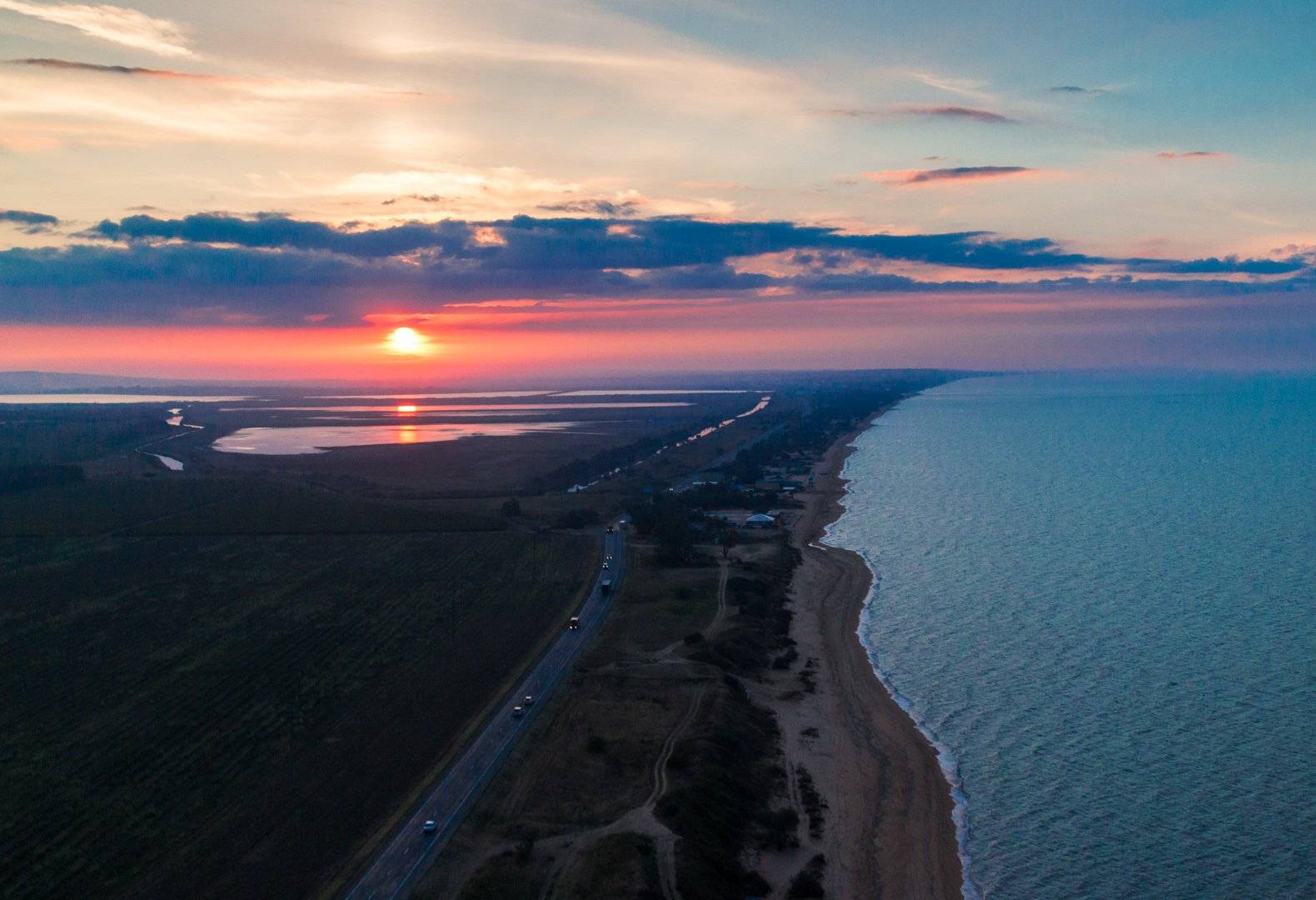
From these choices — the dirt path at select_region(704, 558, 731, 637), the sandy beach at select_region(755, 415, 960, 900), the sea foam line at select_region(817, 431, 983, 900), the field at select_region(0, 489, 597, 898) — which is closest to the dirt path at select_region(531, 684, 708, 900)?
the sandy beach at select_region(755, 415, 960, 900)

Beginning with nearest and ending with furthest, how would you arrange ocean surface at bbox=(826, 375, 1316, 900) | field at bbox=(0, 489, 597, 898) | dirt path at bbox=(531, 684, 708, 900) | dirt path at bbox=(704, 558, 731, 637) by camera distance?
1. dirt path at bbox=(531, 684, 708, 900)
2. field at bbox=(0, 489, 597, 898)
3. ocean surface at bbox=(826, 375, 1316, 900)
4. dirt path at bbox=(704, 558, 731, 637)

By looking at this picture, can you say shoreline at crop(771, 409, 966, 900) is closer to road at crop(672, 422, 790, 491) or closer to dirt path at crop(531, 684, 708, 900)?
dirt path at crop(531, 684, 708, 900)

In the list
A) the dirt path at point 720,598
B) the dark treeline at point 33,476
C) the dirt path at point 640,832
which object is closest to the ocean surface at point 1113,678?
the dirt path at point 720,598

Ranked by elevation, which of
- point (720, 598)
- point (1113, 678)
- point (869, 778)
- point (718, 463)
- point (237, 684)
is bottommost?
point (869, 778)

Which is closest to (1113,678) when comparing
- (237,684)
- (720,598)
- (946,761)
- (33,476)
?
(946,761)

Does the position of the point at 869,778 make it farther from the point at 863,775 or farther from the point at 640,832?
the point at 640,832

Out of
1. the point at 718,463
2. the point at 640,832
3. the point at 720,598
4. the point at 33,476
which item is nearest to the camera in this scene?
the point at 640,832

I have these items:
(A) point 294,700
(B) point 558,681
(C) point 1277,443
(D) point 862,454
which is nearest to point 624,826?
(B) point 558,681
